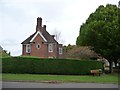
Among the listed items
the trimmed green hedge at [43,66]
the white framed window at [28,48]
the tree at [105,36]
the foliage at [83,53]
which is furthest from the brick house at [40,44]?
the trimmed green hedge at [43,66]

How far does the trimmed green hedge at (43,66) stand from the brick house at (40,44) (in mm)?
28104

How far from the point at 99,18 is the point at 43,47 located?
19.1 meters

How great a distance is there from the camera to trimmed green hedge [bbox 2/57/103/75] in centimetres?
4809

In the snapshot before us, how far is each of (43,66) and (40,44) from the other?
3000 centimetres

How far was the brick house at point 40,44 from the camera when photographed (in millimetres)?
78188

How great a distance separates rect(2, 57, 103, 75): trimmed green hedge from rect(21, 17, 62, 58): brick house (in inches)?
1106

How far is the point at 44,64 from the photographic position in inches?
1924

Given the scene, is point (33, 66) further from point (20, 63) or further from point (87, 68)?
point (87, 68)

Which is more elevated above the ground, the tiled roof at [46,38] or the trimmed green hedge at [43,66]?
the tiled roof at [46,38]

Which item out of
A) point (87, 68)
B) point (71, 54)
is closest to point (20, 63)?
point (87, 68)

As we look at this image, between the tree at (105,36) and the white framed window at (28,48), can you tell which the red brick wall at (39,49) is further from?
the tree at (105,36)

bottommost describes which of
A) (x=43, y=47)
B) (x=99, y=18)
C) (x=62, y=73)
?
(x=62, y=73)

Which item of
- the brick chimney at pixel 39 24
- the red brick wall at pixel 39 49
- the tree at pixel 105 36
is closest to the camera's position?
the tree at pixel 105 36

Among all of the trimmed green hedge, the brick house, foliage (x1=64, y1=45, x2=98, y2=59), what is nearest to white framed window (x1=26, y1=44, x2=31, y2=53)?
the brick house
